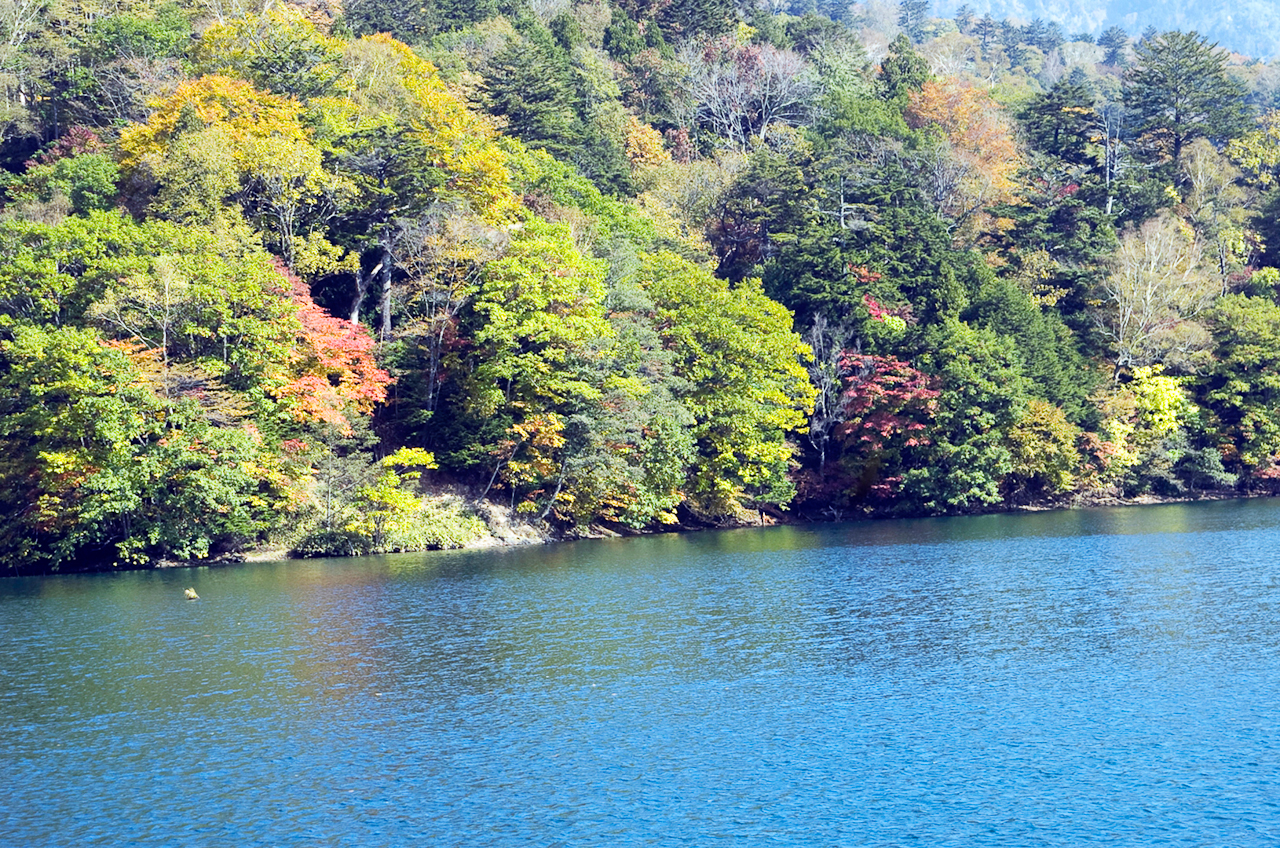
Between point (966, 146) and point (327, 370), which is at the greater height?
A: point (966, 146)

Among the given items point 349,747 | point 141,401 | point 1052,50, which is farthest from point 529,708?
point 1052,50

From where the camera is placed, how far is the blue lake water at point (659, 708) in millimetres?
20922

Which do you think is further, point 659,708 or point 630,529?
point 630,529

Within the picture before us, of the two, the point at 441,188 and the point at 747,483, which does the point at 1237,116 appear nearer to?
the point at 747,483

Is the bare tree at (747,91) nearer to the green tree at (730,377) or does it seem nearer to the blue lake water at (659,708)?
the green tree at (730,377)

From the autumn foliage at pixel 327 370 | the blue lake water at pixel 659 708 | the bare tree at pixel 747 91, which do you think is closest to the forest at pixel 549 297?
the autumn foliage at pixel 327 370

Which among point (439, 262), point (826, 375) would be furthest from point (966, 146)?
point (439, 262)

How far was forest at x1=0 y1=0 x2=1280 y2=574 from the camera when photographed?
2147 inches

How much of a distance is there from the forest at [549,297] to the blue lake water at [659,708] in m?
9.78

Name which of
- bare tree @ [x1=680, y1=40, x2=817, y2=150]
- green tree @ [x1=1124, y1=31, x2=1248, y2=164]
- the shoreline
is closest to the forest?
green tree @ [x1=1124, y1=31, x2=1248, y2=164]

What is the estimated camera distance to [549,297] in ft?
201

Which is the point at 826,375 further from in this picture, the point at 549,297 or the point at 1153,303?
the point at 1153,303

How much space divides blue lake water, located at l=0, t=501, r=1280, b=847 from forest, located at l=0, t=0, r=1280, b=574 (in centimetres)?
978

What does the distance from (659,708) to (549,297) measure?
3630cm
